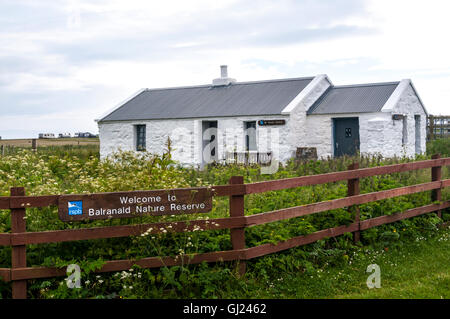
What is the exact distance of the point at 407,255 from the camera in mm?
7852

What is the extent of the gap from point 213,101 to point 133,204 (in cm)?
1940

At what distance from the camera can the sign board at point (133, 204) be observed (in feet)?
19.4

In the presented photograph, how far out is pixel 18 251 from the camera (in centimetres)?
576

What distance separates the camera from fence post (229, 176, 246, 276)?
253 inches

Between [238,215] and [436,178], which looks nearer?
[238,215]

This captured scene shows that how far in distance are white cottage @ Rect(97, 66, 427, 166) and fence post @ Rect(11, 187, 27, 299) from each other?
15227 millimetres

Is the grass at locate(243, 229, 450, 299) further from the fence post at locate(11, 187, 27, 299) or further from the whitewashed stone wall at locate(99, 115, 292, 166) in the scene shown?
the whitewashed stone wall at locate(99, 115, 292, 166)

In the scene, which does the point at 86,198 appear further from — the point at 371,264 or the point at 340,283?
the point at 371,264

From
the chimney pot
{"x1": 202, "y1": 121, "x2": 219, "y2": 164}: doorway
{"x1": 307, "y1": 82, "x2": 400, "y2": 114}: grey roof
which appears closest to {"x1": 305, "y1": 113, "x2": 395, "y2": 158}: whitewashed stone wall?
{"x1": 307, "y1": 82, "x2": 400, "y2": 114}: grey roof

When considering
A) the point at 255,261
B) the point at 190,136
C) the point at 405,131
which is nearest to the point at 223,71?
the point at 190,136

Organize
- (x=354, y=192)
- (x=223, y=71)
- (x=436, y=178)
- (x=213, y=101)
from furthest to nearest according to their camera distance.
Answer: (x=223, y=71) → (x=213, y=101) → (x=436, y=178) → (x=354, y=192)

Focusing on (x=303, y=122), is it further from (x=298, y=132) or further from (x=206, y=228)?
(x=206, y=228)

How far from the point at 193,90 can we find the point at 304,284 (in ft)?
71.9
